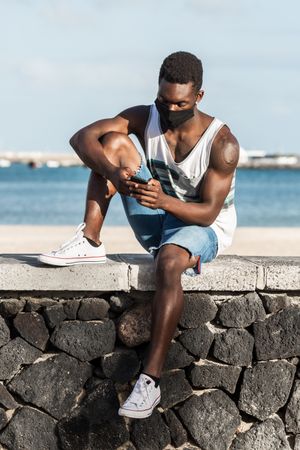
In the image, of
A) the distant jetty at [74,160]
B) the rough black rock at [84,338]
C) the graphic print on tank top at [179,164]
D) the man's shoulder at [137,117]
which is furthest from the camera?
the distant jetty at [74,160]

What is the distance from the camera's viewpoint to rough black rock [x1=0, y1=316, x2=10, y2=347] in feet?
16.4

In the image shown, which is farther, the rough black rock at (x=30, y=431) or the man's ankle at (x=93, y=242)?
the man's ankle at (x=93, y=242)

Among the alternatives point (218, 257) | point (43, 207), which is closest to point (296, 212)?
point (43, 207)

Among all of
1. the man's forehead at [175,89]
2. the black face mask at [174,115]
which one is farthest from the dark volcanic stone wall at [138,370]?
the man's forehead at [175,89]

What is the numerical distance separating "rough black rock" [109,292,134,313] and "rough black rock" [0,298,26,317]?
44cm

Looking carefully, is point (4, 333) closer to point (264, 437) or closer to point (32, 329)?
point (32, 329)

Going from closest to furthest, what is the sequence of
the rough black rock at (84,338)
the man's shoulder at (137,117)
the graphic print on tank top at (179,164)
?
the rough black rock at (84,338) < the graphic print on tank top at (179,164) < the man's shoulder at (137,117)

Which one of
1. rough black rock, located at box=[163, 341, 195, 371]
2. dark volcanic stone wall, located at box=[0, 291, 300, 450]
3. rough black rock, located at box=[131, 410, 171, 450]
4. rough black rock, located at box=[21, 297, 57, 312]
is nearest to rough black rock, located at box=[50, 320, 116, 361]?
dark volcanic stone wall, located at box=[0, 291, 300, 450]

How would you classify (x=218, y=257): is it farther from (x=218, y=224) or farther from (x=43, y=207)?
(x=43, y=207)

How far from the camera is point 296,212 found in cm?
3844

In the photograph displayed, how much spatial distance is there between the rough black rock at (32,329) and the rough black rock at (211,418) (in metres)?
0.77

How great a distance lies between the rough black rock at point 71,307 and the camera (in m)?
5.02

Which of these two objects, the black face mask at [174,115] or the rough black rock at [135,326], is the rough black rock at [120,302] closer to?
the rough black rock at [135,326]

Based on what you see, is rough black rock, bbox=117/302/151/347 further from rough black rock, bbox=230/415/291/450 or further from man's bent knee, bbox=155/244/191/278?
rough black rock, bbox=230/415/291/450
